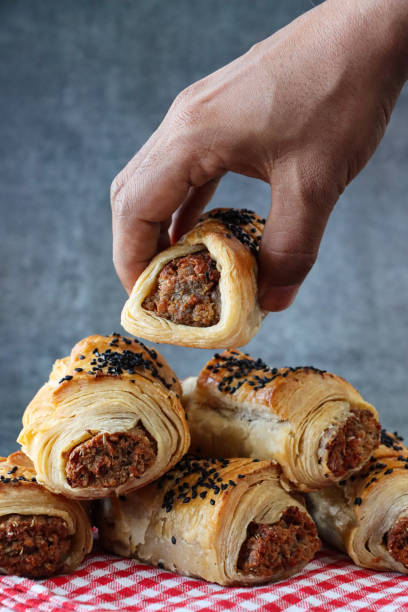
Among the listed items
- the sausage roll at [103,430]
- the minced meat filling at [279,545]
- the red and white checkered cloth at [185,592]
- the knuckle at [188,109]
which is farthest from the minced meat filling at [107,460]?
the knuckle at [188,109]

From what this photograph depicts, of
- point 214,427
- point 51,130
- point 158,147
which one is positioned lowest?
point 214,427

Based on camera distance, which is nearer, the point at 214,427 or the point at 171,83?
the point at 214,427

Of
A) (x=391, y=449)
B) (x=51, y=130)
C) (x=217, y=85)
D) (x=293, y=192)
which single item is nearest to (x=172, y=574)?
(x=391, y=449)

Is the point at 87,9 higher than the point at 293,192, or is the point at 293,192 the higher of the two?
the point at 87,9

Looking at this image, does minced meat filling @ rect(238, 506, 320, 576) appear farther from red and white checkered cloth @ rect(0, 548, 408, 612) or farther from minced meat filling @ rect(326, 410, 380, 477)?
minced meat filling @ rect(326, 410, 380, 477)

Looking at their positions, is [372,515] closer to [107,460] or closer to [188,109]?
[107,460]

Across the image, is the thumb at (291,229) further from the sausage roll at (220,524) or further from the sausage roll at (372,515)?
the sausage roll at (372,515)

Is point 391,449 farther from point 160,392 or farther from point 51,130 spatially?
point 51,130
